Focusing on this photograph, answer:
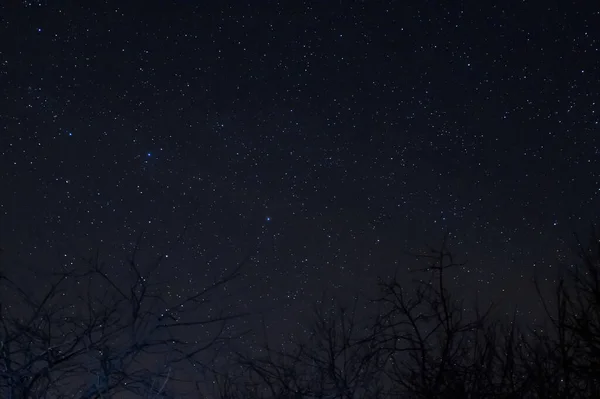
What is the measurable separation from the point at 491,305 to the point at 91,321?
489cm

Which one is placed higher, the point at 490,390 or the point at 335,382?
the point at 335,382

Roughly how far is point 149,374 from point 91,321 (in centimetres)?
66

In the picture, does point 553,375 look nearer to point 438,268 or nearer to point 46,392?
point 438,268

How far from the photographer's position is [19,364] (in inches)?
180

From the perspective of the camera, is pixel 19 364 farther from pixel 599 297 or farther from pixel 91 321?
pixel 599 297

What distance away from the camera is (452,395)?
19.2ft

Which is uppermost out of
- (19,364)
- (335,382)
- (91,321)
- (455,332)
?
(335,382)

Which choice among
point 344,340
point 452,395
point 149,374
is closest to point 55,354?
point 149,374

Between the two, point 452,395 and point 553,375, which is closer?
point 452,395

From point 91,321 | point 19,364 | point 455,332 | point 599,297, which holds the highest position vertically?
point 599,297

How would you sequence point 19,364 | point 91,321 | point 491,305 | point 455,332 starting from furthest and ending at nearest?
point 491,305, point 455,332, point 91,321, point 19,364

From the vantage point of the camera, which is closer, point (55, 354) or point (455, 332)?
point (55, 354)

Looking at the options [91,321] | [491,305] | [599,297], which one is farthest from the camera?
[599,297]

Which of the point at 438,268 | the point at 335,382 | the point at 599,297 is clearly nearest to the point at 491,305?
the point at 438,268
